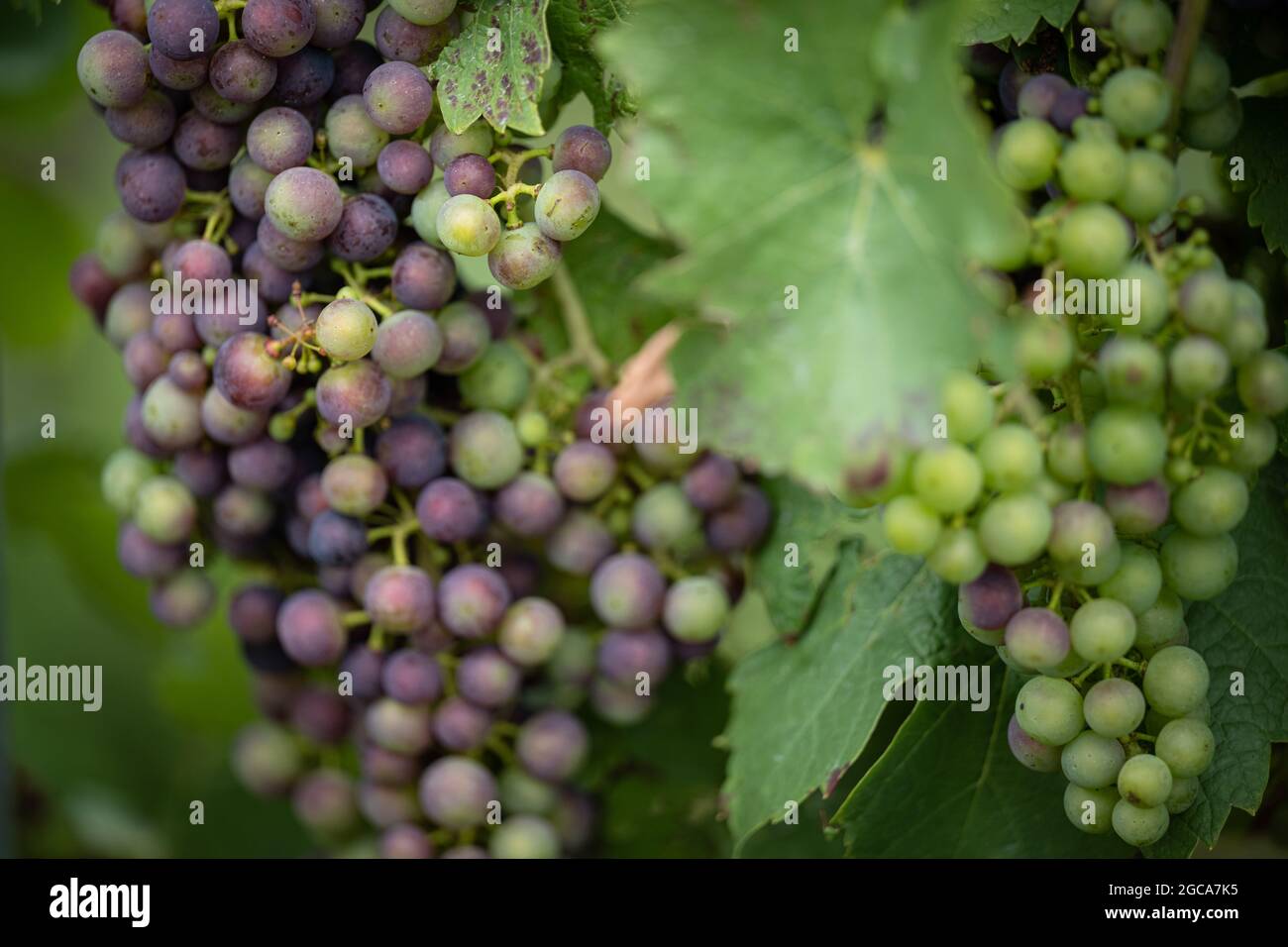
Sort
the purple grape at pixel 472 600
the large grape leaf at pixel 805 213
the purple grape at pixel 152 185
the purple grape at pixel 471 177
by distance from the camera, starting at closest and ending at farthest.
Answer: the large grape leaf at pixel 805 213
the purple grape at pixel 471 177
the purple grape at pixel 152 185
the purple grape at pixel 472 600

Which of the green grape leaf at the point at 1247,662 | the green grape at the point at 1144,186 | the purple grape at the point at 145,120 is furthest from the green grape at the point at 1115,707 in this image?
the purple grape at the point at 145,120

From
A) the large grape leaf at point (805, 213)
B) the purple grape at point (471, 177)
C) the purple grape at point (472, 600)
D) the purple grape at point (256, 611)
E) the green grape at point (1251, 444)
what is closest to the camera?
the large grape leaf at point (805, 213)

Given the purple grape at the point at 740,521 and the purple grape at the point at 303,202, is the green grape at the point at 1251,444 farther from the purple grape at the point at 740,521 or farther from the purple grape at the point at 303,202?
the purple grape at the point at 303,202

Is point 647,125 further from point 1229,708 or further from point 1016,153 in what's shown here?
point 1229,708

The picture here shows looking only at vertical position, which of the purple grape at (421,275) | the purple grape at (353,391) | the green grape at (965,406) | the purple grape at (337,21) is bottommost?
the green grape at (965,406)

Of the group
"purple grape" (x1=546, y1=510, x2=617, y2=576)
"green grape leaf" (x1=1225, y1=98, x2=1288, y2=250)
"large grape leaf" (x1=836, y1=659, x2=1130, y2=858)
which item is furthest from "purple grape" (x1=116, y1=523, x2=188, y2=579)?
"green grape leaf" (x1=1225, y1=98, x2=1288, y2=250)

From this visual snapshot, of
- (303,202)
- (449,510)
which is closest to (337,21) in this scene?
(303,202)

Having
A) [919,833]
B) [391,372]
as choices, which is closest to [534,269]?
[391,372]
